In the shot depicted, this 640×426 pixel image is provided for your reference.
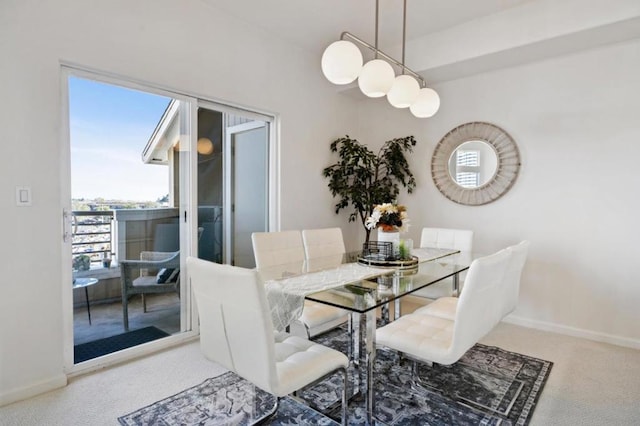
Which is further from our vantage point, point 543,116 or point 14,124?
point 543,116

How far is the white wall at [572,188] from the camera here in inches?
117

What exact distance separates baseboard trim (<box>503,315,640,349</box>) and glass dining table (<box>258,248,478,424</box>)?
1.25 metres

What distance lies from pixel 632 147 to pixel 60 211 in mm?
4309

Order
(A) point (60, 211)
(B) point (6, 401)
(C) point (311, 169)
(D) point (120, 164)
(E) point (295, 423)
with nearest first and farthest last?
(E) point (295, 423) → (B) point (6, 401) → (A) point (60, 211) → (D) point (120, 164) → (C) point (311, 169)

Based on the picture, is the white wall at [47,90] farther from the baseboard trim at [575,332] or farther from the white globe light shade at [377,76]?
the baseboard trim at [575,332]

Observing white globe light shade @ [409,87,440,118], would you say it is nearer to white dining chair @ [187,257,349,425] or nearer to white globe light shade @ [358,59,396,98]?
white globe light shade @ [358,59,396,98]

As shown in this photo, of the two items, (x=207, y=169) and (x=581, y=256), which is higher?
(x=207, y=169)

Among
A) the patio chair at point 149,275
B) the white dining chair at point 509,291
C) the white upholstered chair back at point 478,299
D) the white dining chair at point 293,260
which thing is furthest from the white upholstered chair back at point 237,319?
the patio chair at point 149,275

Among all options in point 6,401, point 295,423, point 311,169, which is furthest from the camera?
point 311,169

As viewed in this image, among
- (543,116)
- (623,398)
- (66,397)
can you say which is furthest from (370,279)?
(543,116)

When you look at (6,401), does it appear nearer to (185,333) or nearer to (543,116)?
(185,333)

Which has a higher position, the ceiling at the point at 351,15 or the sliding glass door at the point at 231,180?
the ceiling at the point at 351,15

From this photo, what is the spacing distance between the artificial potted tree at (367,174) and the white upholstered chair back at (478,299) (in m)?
2.19

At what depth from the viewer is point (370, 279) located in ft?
6.94
